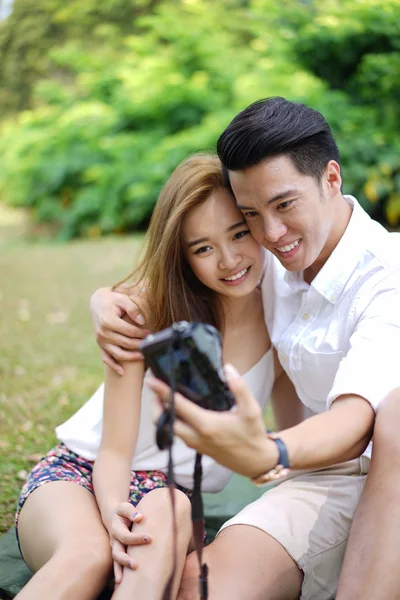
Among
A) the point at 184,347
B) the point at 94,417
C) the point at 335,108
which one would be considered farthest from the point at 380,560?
the point at 335,108

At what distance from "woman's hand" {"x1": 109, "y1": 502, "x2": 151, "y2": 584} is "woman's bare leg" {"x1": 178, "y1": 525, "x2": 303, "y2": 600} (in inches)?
7.9

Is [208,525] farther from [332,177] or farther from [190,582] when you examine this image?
[332,177]

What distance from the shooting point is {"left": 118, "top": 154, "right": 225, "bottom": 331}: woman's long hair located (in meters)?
2.46

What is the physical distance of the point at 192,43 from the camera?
1072 cm

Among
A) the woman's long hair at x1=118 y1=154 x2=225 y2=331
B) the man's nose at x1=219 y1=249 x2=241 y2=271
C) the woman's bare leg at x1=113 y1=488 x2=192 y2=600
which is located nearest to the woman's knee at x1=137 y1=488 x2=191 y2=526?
the woman's bare leg at x1=113 y1=488 x2=192 y2=600

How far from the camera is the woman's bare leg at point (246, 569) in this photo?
6.74 ft

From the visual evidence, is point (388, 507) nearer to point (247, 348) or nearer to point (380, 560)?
point (380, 560)

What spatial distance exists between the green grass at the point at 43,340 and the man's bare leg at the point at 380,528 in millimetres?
1647

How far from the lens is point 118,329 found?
8.16 ft

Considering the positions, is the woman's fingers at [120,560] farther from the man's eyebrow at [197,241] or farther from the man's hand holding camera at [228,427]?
the man's eyebrow at [197,241]

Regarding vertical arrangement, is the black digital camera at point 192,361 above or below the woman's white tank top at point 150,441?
above

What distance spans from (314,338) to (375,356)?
42cm

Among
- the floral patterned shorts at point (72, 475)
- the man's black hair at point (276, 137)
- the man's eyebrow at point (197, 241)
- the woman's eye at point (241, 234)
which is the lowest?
the floral patterned shorts at point (72, 475)

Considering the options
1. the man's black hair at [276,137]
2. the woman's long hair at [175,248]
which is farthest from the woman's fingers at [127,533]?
the man's black hair at [276,137]
